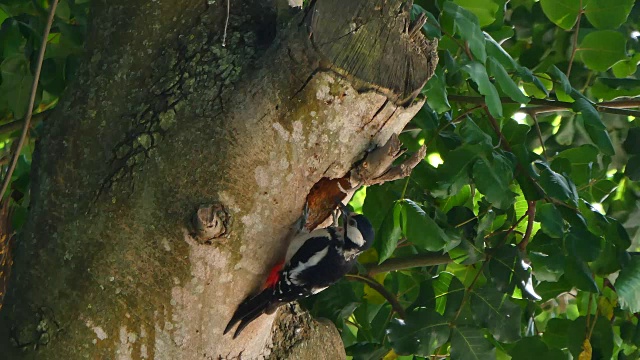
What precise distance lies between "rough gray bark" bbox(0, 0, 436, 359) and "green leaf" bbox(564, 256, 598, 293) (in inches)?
29.5

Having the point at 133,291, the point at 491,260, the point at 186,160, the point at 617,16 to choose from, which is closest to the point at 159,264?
the point at 133,291

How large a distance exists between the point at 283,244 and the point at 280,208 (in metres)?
0.11

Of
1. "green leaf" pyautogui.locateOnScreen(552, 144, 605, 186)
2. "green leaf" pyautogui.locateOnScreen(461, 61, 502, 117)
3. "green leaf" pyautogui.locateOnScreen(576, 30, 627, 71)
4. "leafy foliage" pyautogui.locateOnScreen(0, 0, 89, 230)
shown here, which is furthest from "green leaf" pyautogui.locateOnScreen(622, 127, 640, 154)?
"leafy foliage" pyautogui.locateOnScreen(0, 0, 89, 230)

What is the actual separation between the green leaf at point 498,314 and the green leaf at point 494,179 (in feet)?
1.19

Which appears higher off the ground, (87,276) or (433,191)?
(87,276)

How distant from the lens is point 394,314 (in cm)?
286

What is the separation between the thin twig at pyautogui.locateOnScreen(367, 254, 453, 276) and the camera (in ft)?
9.23

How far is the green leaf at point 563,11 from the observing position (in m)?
2.49

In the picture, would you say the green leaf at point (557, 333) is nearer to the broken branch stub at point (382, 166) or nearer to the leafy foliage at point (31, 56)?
the broken branch stub at point (382, 166)

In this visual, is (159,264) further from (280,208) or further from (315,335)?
(315,335)

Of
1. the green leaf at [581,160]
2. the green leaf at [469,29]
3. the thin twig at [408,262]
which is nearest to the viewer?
the green leaf at [469,29]

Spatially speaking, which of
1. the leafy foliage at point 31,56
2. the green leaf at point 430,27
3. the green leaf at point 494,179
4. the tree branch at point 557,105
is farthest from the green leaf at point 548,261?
the leafy foliage at point 31,56

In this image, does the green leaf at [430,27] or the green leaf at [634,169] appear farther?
the green leaf at [634,169]

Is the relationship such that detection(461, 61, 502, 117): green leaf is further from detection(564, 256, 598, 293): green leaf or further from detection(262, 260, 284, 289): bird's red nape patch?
detection(262, 260, 284, 289): bird's red nape patch
